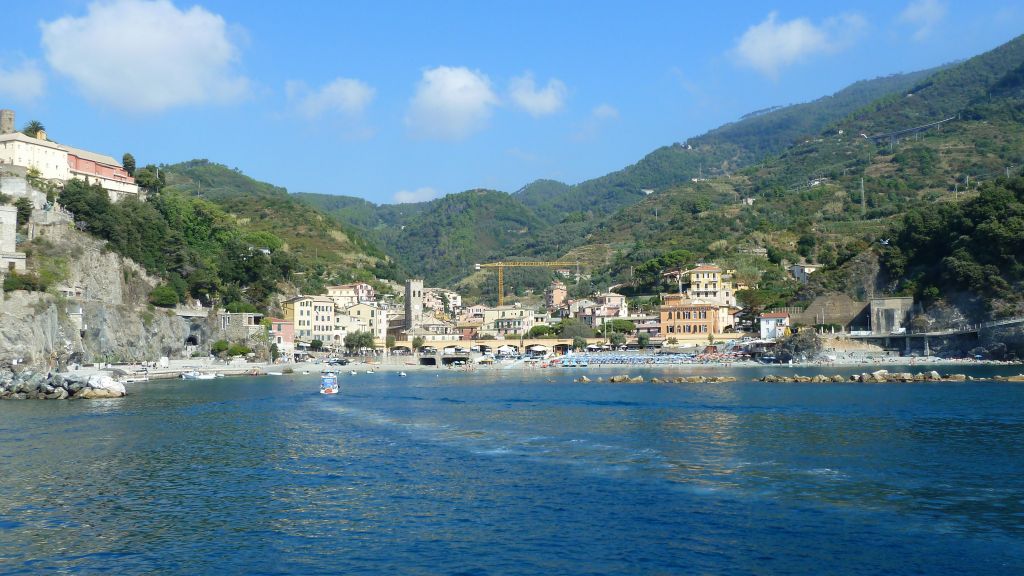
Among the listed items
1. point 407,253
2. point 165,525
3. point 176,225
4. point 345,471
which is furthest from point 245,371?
point 407,253

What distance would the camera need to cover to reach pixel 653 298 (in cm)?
9800

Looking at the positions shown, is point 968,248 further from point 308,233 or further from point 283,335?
point 308,233

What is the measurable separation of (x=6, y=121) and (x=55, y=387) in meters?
43.7

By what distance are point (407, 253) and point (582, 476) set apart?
17347cm

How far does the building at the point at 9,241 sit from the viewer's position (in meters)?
50.9

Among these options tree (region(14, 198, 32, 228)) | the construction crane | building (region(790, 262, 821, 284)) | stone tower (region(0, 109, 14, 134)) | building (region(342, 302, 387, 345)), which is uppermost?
stone tower (region(0, 109, 14, 134))

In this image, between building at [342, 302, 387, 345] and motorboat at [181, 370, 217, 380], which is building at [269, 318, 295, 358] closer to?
building at [342, 302, 387, 345]

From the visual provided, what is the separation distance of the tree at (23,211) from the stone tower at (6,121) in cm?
2247

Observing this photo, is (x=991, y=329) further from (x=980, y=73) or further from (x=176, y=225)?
(x=980, y=73)

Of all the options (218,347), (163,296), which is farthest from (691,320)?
(163,296)

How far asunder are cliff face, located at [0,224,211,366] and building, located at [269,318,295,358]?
29.0 feet

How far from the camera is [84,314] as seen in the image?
53.9 m

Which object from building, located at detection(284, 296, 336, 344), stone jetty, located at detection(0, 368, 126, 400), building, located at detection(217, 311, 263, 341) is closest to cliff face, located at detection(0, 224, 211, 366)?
building, located at detection(217, 311, 263, 341)

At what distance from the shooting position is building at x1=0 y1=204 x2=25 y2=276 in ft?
167
